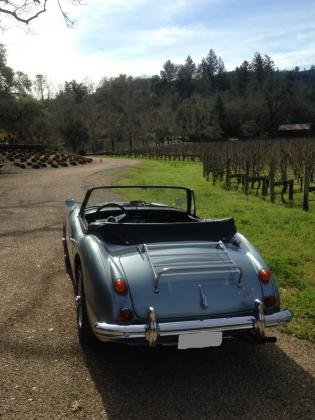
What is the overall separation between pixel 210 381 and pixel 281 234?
6.31 metres

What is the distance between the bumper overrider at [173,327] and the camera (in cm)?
317

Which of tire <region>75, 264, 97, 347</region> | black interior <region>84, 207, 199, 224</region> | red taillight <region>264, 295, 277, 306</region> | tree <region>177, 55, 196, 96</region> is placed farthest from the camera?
tree <region>177, 55, 196, 96</region>

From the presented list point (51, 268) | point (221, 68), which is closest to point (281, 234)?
point (51, 268)

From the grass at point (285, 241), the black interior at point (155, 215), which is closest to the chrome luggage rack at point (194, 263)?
the black interior at point (155, 215)

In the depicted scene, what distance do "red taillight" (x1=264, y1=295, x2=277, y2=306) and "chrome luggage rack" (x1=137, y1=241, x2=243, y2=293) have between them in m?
0.26

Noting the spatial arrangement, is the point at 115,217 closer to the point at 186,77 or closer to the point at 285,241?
the point at 285,241

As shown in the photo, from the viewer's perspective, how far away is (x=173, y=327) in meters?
3.19

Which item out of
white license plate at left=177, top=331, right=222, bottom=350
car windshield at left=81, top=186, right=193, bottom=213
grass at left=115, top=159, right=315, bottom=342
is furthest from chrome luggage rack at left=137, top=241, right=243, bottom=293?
car windshield at left=81, top=186, right=193, bottom=213

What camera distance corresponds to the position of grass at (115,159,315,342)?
204 inches

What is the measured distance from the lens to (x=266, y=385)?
11.2 feet

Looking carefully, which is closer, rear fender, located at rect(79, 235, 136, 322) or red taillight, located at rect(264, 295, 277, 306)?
rear fender, located at rect(79, 235, 136, 322)

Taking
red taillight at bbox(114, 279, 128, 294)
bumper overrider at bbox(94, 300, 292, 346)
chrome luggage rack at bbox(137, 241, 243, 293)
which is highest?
chrome luggage rack at bbox(137, 241, 243, 293)

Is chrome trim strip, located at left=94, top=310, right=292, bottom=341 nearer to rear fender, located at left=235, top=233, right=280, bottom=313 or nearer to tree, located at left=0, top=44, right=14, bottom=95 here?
rear fender, located at left=235, top=233, right=280, bottom=313

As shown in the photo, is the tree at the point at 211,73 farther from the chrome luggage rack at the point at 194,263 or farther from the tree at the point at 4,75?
the chrome luggage rack at the point at 194,263
